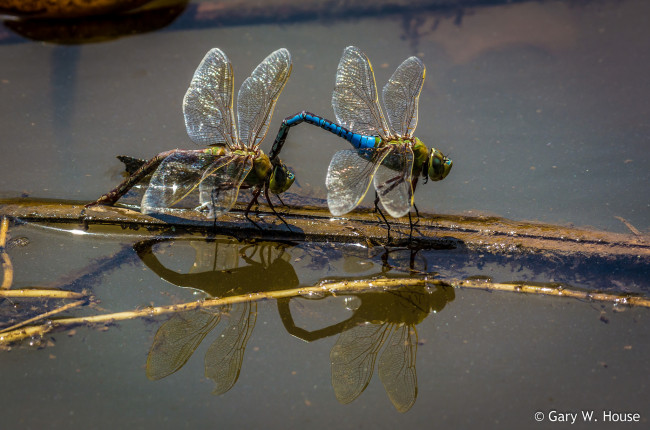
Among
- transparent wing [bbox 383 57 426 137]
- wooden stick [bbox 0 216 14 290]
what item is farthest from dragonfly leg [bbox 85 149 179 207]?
transparent wing [bbox 383 57 426 137]

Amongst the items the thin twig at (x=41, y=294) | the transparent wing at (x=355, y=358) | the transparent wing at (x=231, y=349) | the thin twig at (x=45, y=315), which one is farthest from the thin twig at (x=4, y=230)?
the transparent wing at (x=355, y=358)

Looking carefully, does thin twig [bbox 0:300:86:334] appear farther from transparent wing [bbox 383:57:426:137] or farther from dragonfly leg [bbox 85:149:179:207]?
transparent wing [bbox 383:57:426:137]

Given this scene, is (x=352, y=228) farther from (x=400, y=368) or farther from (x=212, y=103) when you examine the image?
(x=212, y=103)

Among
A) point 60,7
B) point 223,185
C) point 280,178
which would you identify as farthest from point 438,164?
point 60,7

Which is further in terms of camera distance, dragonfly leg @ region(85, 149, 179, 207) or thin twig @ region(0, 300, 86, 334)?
dragonfly leg @ region(85, 149, 179, 207)

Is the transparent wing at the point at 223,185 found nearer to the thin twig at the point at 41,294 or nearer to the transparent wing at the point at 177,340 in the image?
the transparent wing at the point at 177,340
